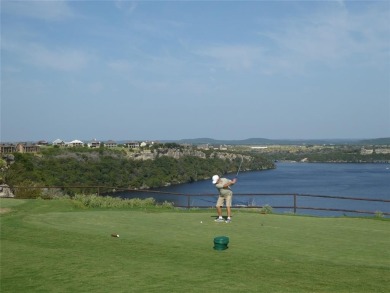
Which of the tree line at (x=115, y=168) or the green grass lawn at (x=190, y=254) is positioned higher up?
the green grass lawn at (x=190, y=254)

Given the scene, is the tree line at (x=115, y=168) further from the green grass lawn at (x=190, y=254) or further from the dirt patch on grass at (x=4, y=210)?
the green grass lawn at (x=190, y=254)

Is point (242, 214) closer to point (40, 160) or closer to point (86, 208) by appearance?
point (86, 208)

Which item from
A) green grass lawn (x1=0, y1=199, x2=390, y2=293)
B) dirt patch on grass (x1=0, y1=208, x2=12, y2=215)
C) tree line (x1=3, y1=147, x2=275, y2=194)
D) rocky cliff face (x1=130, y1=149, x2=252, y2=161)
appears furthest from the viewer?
rocky cliff face (x1=130, y1=149, x2=252, y2=161)

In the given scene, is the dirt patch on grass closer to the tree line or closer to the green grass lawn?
the green grass lawn

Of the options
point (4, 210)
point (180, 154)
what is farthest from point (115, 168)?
point (4, 210)

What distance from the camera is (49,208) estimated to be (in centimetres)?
1814

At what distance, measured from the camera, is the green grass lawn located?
309 inches

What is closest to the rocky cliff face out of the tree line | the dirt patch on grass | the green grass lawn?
the tree line

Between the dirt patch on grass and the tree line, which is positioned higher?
the dirt patch on grass

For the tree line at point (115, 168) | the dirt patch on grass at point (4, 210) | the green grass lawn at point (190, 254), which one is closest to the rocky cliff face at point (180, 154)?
the tree line at point (115, 168)

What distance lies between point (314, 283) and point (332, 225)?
698cm

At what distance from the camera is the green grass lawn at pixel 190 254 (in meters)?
7.85

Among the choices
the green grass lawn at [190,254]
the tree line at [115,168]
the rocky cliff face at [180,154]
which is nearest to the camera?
the green grass lawn at [190,254]

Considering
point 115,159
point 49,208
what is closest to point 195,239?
point 49,208
